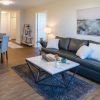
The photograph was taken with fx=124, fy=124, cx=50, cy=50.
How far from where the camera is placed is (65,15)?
16.6 ft

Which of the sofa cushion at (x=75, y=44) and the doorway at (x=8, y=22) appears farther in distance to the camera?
the doorway at (x=8, y=22)

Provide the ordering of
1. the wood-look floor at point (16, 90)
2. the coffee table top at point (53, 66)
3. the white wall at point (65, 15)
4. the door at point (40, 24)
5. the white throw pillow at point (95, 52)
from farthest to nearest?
the door at point (40, 24) < the white wall at point (65, 15) < the white throw pillow at point (95, 52) < the coffee table top at point (53, 66) < the wood-look floor at point (16, 90)

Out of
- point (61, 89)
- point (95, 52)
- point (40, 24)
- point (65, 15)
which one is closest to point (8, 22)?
point (40, 24)

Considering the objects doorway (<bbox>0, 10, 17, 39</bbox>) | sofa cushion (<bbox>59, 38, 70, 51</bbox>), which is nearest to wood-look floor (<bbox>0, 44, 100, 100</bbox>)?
sofa cushion (<bbox>59, 38, 70, 51</bbox>)

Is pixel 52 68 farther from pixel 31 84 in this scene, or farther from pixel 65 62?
pixel 31 84

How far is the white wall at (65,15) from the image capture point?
4301 mm

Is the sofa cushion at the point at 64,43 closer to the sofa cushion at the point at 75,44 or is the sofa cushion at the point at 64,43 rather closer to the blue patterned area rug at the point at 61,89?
the sofa cushion at the point at 75,44

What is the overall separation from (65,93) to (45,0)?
3.95m

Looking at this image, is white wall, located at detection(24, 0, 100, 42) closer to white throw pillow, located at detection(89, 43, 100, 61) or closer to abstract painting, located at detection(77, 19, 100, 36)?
abstract painting, located at detection(77, 19, 100, 36)

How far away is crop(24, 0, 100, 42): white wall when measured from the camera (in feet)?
14.1

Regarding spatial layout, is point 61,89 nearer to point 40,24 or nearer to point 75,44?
point 75,44

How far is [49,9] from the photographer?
233 inches

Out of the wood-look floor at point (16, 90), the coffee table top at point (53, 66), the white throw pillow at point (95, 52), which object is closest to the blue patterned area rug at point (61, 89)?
the wood-look floor at point (16, 90)

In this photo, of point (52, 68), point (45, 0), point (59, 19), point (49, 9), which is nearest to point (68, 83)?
point (52, 68)
